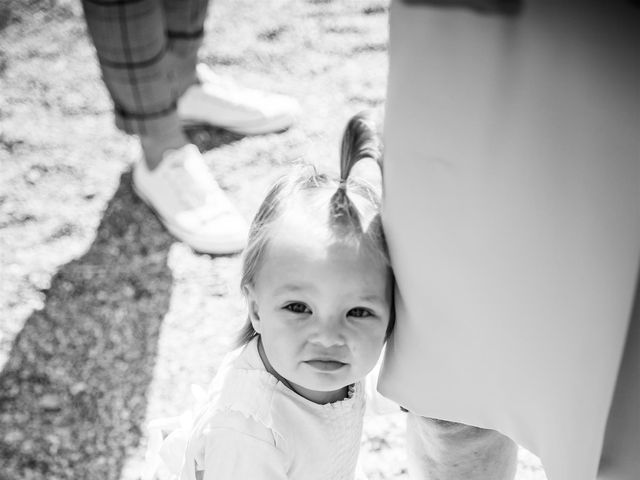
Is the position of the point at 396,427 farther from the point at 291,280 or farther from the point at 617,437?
the point at 617,437

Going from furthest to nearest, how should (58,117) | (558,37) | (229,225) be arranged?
(58,117), (229,225), (558,37)

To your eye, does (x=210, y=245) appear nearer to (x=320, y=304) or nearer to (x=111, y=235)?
(x=111, y=235)

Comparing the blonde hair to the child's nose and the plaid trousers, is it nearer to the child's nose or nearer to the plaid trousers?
the child's nose

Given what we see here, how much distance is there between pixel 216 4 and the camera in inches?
145

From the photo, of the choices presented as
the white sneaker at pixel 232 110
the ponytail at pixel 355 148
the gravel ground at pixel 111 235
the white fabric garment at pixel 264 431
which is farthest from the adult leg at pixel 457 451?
the white sneaker at pixel 232 110

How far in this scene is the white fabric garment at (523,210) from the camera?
2.46 feet

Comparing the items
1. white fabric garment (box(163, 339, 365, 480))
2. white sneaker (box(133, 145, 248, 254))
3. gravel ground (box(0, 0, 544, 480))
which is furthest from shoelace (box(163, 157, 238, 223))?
white fabric garment (box(163, 339, 365, 480))

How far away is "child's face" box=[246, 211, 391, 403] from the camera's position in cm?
122

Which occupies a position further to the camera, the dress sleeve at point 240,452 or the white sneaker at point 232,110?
the white sneaker at point 232,110

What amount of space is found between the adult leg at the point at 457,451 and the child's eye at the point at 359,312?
0.64 feet

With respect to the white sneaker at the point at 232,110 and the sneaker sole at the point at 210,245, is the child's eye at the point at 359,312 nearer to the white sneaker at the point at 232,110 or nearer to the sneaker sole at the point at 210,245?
the sneaker sole at the point at 210,245

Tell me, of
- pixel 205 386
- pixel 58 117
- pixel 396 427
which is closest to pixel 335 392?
pixel 396 427

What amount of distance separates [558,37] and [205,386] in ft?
5.04

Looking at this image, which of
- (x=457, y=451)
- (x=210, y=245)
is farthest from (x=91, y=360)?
(x=457, y=451)
